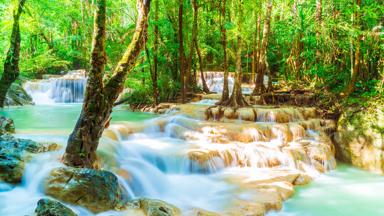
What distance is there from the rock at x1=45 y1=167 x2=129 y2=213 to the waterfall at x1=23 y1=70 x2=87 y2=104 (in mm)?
15994

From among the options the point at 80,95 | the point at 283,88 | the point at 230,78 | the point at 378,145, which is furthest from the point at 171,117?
the point at 80,95

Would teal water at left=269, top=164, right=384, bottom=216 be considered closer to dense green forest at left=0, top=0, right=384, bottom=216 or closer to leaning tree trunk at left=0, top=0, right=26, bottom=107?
dense green forest at left=0, top=0, right=384, bottom=216

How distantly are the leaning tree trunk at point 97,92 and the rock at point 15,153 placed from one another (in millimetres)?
748

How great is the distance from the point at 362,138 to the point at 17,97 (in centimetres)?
1632

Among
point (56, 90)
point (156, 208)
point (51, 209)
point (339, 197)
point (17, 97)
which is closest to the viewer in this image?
point (51, 209)

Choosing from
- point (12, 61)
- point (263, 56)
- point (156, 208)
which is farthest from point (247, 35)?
point (156, 208)

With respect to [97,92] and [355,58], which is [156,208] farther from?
[355,58]

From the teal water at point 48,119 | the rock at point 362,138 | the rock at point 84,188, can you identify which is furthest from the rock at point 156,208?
the rock at point 362,138

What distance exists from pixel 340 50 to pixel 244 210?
9.23 meters

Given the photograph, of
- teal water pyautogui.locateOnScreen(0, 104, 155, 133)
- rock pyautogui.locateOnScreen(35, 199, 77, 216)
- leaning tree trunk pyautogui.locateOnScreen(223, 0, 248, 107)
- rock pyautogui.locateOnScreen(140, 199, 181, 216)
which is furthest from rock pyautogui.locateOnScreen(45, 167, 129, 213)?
leaning tree trunk pyautogui.locateOnScreen(223, 0, 248, 107)

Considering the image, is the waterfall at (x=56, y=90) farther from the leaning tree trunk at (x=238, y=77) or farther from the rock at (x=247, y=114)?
the rock at (x=247, y=114)

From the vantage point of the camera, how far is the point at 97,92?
510 centimetres

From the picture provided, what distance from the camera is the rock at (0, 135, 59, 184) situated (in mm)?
5117

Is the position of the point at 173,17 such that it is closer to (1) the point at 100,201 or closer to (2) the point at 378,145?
(2) the point at 378,145
